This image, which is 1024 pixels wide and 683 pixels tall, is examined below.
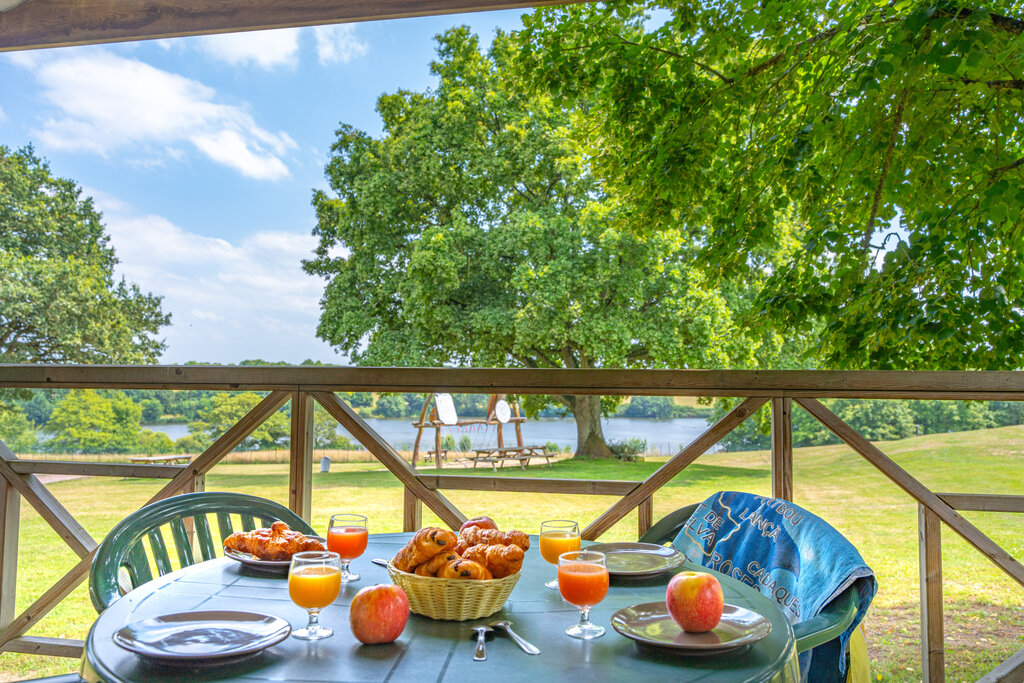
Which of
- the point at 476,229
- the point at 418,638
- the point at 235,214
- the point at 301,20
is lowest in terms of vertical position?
the point at 418,638

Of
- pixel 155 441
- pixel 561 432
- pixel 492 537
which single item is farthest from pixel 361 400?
pixel 492 537

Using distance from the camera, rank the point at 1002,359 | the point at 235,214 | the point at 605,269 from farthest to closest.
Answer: the point at 235,214, the point at 605,269, the point at 1002,359

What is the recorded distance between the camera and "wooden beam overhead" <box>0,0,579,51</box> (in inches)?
84.6

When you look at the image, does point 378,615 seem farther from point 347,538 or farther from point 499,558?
point 347,538

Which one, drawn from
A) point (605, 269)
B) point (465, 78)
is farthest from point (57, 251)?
point (605, 269)

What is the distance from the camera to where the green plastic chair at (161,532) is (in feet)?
4.13

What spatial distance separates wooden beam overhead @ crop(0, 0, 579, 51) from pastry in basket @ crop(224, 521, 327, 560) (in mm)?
1581

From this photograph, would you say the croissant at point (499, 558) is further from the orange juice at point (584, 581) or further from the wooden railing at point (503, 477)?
the wooden railing at point (503, 477)

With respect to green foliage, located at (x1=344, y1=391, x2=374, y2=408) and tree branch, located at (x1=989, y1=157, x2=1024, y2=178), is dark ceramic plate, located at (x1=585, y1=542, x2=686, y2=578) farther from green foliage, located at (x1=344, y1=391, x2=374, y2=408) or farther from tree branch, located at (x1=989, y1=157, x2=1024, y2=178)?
green foliage, located at (x1=344, y1=391, x2=374, y2=408)

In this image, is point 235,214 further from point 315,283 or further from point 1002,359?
point 1002,359

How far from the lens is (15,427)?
14.5 m

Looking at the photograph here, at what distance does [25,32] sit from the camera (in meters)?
2.38

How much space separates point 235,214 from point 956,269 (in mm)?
20155

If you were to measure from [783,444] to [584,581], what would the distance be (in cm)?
120
